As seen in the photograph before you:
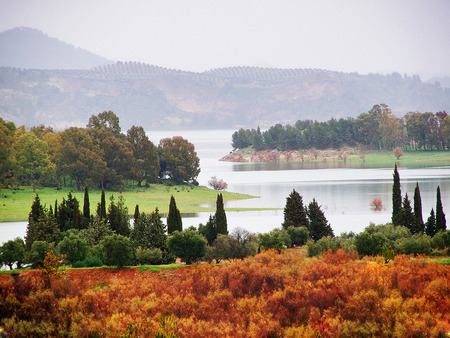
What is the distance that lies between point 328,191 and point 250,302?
57696mm

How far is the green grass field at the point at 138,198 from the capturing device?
64.1m

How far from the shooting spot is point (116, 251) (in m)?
33.3

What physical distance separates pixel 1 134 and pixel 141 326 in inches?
2427

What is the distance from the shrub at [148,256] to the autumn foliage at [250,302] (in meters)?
4.22

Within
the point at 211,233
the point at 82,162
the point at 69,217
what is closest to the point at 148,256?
the point at 211,233

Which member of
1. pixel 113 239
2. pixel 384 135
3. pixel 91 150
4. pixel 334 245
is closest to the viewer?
pixel 113 239

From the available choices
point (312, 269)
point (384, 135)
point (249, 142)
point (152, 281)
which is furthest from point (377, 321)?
point (249, 142)

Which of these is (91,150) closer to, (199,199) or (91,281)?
(199,199)

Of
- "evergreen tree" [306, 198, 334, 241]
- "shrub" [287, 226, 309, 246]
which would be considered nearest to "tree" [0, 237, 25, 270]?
"shrub" [287, 226, 309, 246]

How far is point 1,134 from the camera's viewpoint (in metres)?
75.5

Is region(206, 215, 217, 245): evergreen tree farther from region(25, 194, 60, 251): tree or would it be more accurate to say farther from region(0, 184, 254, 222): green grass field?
region(0, 184, 254, 222): green grass field

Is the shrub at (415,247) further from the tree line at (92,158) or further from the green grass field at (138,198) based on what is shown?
the tree line at (92,158)

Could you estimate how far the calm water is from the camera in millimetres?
54844

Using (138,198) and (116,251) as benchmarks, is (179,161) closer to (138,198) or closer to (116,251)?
(138,198)
